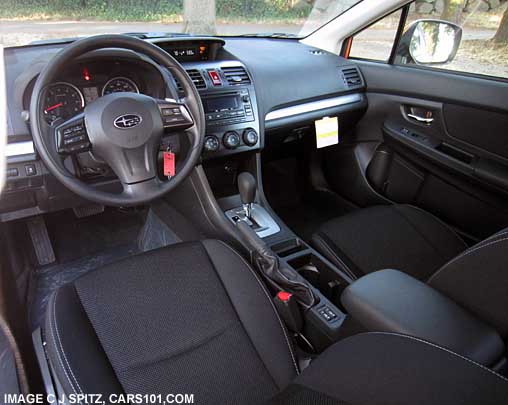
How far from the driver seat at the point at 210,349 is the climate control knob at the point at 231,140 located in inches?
20.6

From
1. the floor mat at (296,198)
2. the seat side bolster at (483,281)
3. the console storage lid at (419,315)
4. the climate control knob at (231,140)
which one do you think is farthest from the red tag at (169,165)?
the floor mat at (296,198)

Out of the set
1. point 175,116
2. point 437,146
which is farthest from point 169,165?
point 437,146

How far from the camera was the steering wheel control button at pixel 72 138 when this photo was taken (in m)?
1.23

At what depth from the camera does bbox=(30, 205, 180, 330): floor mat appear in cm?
201

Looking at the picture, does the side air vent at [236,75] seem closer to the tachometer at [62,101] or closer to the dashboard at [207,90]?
the dashboard at [207,90]

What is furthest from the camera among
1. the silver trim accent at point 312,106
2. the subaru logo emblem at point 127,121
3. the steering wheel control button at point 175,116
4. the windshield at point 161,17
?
the silver trim accent at point 312,106

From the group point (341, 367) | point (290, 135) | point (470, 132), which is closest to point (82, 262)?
Result: point (290, 135)

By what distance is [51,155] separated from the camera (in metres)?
1.18

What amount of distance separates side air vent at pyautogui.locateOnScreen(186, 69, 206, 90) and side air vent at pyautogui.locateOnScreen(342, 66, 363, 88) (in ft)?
2.76

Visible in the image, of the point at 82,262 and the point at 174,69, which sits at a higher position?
the point at 174,69

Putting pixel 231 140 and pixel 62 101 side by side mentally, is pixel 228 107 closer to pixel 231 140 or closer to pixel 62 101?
pixel 231 140

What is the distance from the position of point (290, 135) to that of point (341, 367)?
1589 millimetres

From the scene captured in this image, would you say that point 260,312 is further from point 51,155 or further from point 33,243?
point 33,243

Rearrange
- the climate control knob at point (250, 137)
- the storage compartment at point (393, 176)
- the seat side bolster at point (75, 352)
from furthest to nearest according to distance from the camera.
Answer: the storage compartment at point (393, 176)
the climate control knob at point (250, 137)
the seat side bolster at point (75, 352)
